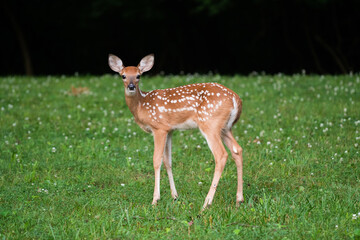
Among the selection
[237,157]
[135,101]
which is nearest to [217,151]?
[237,157]

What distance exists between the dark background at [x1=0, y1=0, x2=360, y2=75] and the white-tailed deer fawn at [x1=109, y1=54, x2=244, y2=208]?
1502cm

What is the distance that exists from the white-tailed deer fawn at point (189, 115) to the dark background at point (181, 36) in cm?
1502

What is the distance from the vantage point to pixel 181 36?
2439cm

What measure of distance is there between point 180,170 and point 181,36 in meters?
17.7

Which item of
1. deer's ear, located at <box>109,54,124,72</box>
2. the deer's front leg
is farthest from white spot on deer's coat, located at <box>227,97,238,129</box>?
deer's ear, located at <box>109,54,124,72</box>

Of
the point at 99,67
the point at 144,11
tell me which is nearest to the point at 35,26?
the point at 99,67

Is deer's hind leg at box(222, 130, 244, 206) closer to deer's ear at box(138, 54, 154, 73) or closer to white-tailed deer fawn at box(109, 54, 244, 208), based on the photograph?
white-tailed deer fawn at box(109, 54, 244, 208)

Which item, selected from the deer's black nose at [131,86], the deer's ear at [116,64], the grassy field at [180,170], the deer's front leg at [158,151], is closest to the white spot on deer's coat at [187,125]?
the deer's front leg at [158,151]

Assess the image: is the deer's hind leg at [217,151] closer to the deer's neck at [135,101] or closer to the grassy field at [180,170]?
the grassy field at [180,170]

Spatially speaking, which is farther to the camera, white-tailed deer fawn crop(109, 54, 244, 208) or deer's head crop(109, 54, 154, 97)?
deer's head crop(109, 54, 154, 97)

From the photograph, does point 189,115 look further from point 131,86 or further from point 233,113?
→ point 131,86

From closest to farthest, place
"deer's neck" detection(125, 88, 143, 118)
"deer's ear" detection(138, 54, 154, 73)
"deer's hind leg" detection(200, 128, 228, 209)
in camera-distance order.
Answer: "deer's hind leg" detection(200, 128, 228, 209) < "deer's neck" detection(125, 88, 143, 118) < "deer's ear" detection(138, 54, 154, 73)

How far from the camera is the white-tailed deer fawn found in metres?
6.04

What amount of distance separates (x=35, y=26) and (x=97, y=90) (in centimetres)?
1270
